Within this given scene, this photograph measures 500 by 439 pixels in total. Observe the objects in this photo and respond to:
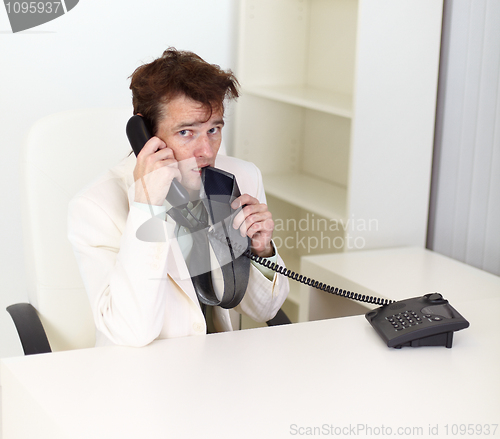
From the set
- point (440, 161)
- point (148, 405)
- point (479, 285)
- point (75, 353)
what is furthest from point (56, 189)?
point (440, 161)

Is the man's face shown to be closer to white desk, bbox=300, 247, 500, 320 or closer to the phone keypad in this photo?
the phone keypad

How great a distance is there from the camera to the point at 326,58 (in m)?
2.41

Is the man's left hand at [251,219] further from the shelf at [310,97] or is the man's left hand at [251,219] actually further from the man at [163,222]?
the shelf at [310,97]

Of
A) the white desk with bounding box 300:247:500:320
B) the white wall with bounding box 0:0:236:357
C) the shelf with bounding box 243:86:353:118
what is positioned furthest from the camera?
the white wall with bounding box 0:0:236:357

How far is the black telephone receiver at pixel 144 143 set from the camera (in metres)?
1.19

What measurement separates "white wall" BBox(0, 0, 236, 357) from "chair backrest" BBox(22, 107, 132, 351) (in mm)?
652

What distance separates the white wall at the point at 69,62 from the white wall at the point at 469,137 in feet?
3.00

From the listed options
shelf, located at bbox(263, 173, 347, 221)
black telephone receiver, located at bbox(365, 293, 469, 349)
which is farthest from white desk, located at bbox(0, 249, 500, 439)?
shelf, located at bbox(263, 173, 347, 221)

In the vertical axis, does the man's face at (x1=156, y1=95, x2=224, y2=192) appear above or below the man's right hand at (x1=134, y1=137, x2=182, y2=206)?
above

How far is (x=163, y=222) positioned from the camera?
1.19 m

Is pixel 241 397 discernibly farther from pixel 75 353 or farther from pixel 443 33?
pixel 443 33

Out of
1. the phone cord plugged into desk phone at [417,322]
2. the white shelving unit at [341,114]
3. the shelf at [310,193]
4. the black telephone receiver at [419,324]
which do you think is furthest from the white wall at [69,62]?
the black telephone receiver at [419,324]

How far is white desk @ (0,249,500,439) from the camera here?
833 mm

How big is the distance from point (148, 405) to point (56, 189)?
72 cm
